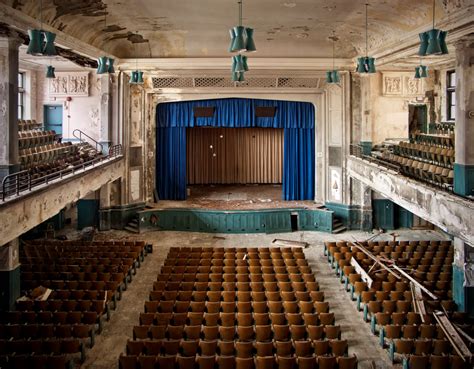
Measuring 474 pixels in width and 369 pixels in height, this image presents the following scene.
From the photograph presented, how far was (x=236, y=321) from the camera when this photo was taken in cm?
1159

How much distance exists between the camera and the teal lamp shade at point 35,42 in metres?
10.2

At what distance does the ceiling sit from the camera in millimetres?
14375

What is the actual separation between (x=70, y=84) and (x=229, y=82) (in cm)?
699

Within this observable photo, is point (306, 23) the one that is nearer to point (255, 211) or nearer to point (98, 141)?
point (255, 211)

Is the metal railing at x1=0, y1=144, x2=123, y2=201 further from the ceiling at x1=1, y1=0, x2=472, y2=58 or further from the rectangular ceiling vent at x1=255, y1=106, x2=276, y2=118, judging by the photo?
the rectangular ceiling vent at x1=255, y1=106, x2=276, y2=118

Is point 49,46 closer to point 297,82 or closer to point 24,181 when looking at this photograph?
point 24,181

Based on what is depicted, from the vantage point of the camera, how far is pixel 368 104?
2131cm

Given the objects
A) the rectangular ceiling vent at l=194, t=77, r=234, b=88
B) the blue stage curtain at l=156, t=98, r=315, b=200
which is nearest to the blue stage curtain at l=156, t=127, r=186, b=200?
the blue stage curtain at l=156, t=98, r=315, b=200

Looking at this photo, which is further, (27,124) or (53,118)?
(53,118)

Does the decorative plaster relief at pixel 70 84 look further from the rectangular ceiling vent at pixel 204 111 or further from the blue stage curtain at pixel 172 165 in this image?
the rectangular ceiling vent at pixel 204 111

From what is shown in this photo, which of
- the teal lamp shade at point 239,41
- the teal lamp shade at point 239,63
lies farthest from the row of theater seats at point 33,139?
the teal lamp shade at point 239,41

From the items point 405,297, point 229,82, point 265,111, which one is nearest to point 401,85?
point 265,111

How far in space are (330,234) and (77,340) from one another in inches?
520

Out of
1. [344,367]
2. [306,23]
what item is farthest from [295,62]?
[344,367]
